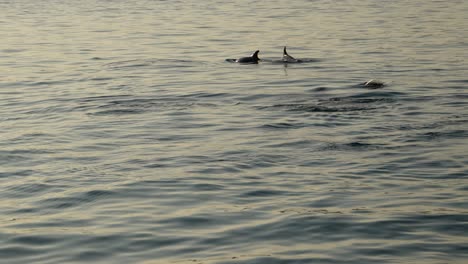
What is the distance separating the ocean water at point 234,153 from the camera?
9750 mm

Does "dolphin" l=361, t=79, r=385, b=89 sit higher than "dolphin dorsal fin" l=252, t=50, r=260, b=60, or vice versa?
"dolphin" l=361, t=79, r=385, b=89

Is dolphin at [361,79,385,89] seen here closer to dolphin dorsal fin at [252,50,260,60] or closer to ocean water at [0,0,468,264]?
ocean water at [0,0,468,264]

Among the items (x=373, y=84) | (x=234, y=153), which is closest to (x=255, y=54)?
(x=373, y=84)

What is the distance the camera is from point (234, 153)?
13852mm

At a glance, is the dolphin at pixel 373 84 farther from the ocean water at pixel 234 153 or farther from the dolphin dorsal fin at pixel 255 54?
the dolphin dorsal fin at pixel 255 54

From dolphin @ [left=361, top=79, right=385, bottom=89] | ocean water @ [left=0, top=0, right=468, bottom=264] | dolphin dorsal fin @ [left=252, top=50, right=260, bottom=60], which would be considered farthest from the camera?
dolphin dorsal fin @ [left=252, top=50, right=260, bottom=60]

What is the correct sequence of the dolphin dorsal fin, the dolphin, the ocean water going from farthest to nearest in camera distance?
the dolphin dorsal fin < the dolphin < the ocean water

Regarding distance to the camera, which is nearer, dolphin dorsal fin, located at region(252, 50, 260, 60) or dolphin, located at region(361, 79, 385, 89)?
dolphin, located at region(361, 79, 385, 89)

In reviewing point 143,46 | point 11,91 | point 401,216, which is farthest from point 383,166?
point 143,46

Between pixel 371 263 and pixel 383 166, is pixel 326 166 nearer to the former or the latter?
pixel 383 166

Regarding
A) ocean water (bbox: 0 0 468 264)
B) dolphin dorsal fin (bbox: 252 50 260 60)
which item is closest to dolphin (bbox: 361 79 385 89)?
ocean water (bbox: 0 0 468 264)

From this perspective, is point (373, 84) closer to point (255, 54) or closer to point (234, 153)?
point (255, 54)

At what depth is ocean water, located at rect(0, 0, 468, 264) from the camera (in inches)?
384

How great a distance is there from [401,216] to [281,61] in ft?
48.6
